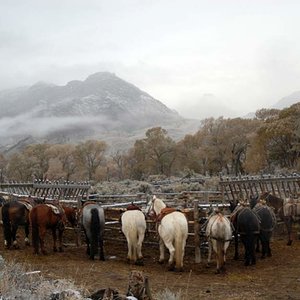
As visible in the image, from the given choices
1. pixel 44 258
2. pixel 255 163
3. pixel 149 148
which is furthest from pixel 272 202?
pixel 149 148

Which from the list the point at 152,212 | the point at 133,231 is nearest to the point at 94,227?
the point at 133,231

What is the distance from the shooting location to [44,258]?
1165 cm

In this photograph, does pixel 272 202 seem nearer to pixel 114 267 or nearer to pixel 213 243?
pixel 213 243

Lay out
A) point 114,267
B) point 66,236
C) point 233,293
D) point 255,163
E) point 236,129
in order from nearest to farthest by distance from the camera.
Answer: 1. point 233,293
2. point 114,267
3. point 66,236
4. point 255,163
5. point 236,129

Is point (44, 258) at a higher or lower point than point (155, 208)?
lower

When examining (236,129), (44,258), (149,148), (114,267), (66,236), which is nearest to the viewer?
(114,267)

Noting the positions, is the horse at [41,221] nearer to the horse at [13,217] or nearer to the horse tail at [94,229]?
the horse at [13,217]

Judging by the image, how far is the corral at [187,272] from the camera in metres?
8.46

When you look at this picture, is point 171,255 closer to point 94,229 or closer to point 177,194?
point 94,229

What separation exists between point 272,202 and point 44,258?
842 cm

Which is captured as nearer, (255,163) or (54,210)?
(54,210)

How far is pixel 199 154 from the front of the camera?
191 feet

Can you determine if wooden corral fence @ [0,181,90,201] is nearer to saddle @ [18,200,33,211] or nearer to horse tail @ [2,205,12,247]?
saddle @ [18,200,33,211]

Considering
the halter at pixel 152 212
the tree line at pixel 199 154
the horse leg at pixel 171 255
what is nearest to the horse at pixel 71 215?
the halter at pixel 152 212
